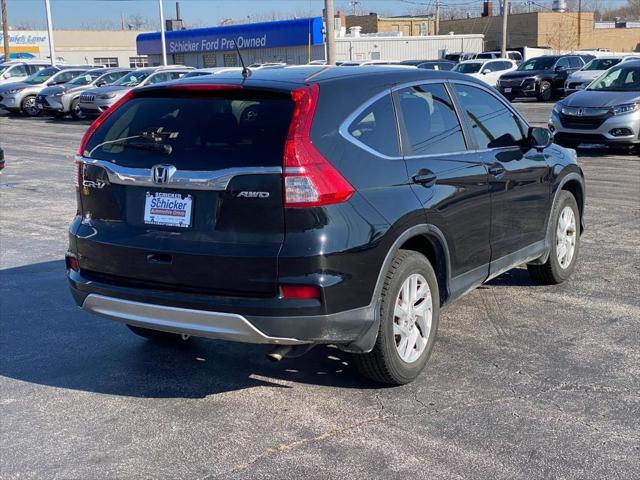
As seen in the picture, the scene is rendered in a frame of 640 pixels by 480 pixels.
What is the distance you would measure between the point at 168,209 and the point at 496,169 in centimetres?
250

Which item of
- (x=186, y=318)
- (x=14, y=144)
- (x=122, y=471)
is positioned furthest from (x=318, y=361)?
(x=14, y=144)

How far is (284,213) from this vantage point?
4316 millimetres

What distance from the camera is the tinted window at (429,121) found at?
17.0 feet

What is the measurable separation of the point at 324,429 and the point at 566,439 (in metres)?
1.25

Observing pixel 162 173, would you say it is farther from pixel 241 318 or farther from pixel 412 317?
pixel 412 317

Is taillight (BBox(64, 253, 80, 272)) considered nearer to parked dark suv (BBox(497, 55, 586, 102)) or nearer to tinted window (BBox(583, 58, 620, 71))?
tinted window (BBox(583, 58, 620, 71))

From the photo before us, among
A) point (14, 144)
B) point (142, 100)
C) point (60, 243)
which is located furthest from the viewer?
point (14, 144)

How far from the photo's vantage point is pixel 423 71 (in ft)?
18.4

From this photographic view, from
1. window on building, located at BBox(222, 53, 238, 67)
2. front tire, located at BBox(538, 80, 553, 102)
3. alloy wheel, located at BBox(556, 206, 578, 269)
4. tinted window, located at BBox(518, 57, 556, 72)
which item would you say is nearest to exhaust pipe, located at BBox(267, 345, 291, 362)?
alloy wheel, located at BBox(556, 206, 578, 269)

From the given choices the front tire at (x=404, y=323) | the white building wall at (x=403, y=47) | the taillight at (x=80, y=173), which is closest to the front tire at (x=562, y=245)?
the front tire at (x=404, y=323)

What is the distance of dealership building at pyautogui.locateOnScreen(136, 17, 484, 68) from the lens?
51.2 m

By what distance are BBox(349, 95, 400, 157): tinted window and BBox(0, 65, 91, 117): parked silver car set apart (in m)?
29.2

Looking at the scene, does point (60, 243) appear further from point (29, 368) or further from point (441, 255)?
point (441, 255)

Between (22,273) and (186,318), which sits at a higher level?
(186,318)
